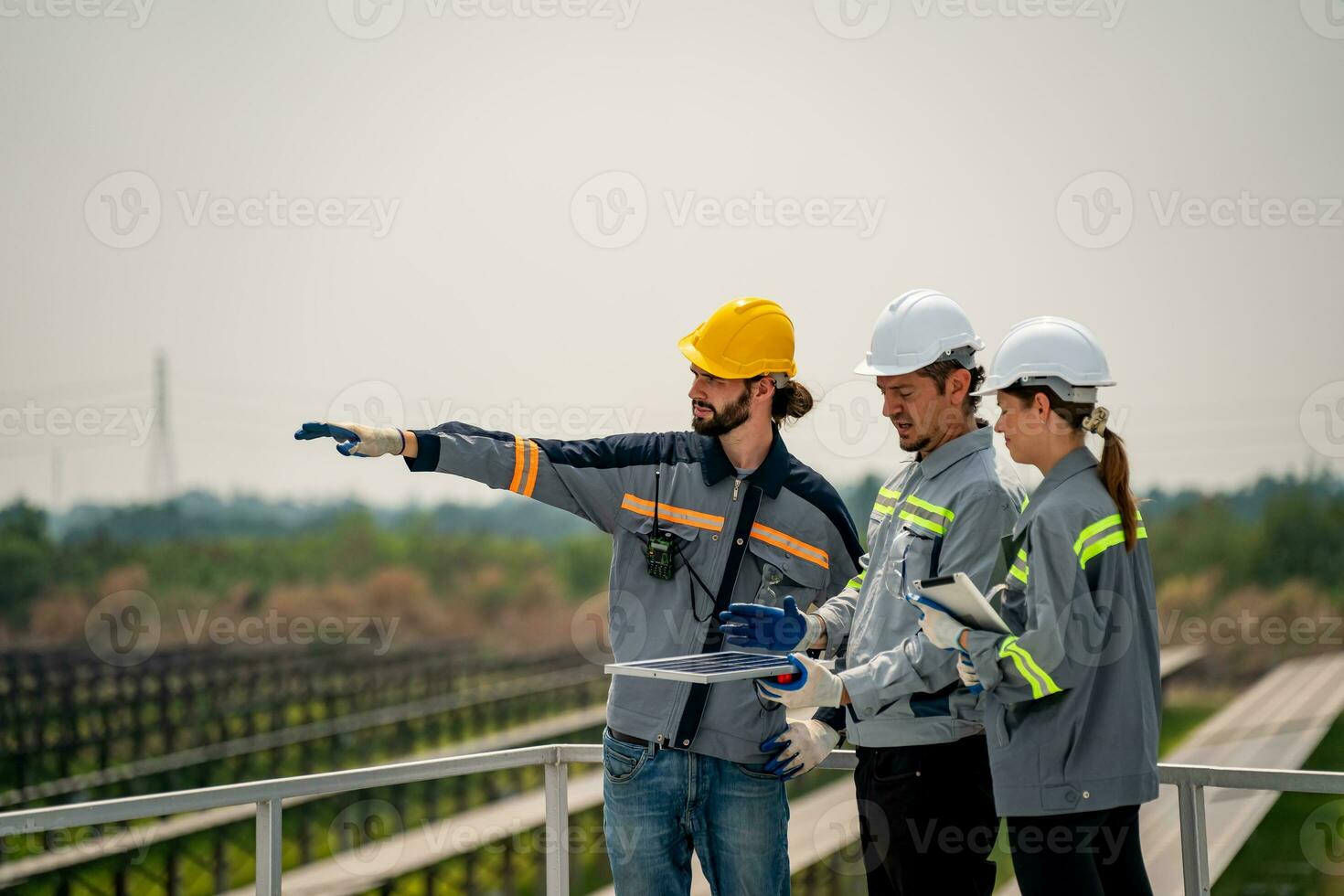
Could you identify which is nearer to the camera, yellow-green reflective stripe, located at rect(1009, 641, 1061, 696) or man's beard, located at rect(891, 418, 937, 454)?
yellow-green reflective stripe, located at rect(1009, 641, 1061, 696)

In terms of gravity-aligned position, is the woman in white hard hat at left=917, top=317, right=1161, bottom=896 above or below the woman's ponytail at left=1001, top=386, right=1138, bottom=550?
below

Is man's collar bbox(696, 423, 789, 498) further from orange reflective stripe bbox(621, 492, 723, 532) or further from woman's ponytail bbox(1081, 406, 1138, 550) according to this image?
woman's ponytail bbox(1081, 406, 1138, 550)

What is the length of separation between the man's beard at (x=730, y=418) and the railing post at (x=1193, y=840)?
1.22m

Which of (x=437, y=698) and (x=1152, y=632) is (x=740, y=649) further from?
(x=437, y=698)

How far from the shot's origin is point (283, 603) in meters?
51.7

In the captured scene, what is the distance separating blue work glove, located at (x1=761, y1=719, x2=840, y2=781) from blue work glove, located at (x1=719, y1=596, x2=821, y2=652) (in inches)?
10.0

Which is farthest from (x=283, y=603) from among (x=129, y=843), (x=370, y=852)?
(x=129, y=843)

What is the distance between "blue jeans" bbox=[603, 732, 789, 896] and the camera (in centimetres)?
260

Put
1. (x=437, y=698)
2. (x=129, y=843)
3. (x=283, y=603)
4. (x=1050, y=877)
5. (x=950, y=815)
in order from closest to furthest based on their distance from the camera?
(x=1050, y=877) → (x=950, y=815) → (x=129, y=843) → (x=437, y=698) → (x=283, y=603)

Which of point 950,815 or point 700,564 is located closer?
point 950,815

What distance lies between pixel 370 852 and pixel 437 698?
26.8 metres

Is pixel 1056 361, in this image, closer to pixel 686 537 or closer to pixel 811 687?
pixel 811 687

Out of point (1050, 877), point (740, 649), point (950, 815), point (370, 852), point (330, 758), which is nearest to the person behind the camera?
point (1050, 877)

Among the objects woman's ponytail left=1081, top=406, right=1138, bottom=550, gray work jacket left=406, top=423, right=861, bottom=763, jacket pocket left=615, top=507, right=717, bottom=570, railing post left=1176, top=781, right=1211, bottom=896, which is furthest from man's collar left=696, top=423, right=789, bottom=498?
railing post left=1176, top=781, right=1211, bottom=896
